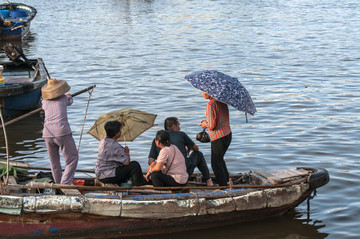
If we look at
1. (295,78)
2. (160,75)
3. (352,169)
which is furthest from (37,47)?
(352,169)

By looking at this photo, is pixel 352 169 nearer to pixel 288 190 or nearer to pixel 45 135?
pixel 288 190

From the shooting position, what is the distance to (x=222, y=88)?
23.5ft

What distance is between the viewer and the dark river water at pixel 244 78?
955 centimetres

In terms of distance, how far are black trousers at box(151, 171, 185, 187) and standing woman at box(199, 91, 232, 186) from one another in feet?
2.34

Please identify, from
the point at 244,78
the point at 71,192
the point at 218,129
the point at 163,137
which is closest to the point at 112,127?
the point at 163,137

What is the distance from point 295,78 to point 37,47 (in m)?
12.5

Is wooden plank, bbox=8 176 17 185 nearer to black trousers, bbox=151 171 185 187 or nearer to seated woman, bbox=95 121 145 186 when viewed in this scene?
seated woman, bbox=95 121 145 186

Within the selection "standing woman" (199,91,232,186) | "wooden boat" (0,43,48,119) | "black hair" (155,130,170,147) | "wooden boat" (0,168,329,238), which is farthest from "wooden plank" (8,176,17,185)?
"wooden boat" (0,43,48,119)

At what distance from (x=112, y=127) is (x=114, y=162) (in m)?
0.48

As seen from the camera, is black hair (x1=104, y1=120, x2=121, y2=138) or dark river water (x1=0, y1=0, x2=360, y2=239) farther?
dark river water (x1=0, y1=0, x2=360, y2=239)

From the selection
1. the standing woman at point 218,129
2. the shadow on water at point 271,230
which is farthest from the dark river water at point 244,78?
the standing woman at point 218,129

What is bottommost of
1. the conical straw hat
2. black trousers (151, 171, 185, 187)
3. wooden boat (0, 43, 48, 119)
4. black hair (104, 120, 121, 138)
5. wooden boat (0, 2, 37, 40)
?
wooden boat (0, 2, 37, 40)

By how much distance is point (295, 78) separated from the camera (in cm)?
1680

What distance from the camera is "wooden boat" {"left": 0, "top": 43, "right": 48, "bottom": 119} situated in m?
12.2
